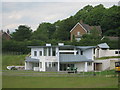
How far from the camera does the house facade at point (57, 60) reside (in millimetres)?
34875

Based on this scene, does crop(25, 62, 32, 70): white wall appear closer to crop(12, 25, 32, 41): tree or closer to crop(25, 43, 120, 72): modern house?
crop(25, 43, 120, 72): modern house

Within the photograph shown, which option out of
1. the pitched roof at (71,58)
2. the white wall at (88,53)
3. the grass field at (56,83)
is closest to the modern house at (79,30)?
the white wall at (88,53)

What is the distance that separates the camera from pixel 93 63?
121 ft

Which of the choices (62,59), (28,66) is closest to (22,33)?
(28,66)

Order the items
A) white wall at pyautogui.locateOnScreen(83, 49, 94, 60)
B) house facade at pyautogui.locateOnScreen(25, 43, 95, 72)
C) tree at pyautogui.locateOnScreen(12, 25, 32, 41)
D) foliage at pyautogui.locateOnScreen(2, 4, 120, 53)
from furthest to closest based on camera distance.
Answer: tree at pyautogui.locateOnScreen(12, 25, 32, 41) → foliage at pyautogui.locateOnScreen(2, 4, 120, 53) → white wall at pyautogui.locateOnScreen(83, 49, 94, 60) → house facade at pyautogui.locateOnScreen(25, 43, 95, 72)

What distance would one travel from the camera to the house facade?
3488 cm

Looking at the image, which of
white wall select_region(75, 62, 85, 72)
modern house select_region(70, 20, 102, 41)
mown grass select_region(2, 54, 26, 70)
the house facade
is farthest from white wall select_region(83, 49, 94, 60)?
modern house select_region(70, 20, 102, 41)

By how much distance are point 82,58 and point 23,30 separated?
24598mm

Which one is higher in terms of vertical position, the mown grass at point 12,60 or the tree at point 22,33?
the tree at point 22,33

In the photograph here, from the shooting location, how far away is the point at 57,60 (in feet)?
114

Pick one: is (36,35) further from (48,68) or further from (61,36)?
(48,68)

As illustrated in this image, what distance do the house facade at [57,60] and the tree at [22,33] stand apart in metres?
20.2

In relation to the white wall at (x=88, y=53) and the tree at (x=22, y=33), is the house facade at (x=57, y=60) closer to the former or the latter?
the white wall at (x=88, y=53)

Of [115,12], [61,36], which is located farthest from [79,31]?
[115,12]
